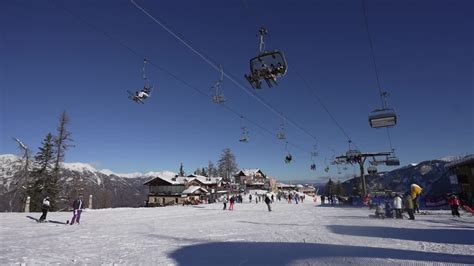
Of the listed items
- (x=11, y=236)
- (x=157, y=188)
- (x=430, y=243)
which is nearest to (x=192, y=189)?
(x=157, y=188)

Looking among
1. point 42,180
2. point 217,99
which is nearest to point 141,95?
point 217,99

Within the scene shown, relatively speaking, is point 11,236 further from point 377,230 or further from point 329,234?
point 377,230

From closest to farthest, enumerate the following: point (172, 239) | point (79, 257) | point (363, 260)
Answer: point (363, 260), point (79, 257), point (172, 239)

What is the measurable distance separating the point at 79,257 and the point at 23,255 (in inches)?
73.2

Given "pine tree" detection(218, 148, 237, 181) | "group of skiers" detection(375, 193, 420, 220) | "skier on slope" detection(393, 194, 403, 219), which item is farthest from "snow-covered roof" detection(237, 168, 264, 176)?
"skier on slope" detection(393, 194, 403, 219)

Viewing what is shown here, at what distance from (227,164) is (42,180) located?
71641 mm

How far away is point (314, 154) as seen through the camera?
39.8 meters

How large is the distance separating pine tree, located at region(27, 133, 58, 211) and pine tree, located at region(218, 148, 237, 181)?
6870cm

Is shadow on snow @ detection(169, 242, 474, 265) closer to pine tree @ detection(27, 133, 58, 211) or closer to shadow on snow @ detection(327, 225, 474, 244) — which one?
shadow on snow @ detection(327, 225, 474, 244)

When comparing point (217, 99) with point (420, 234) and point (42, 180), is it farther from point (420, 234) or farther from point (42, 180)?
point (42, 180)

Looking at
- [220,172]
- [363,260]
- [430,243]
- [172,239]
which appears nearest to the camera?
[363,260]

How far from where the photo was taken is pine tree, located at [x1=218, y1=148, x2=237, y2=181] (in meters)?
108

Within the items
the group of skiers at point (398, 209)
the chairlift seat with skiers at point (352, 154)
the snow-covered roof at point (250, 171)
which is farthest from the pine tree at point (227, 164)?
the group of skiers at point (398, 209)

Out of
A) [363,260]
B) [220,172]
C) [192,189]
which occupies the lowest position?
[363,260]
